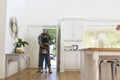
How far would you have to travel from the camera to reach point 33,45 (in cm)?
821

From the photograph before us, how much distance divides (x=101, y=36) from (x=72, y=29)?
161 cm

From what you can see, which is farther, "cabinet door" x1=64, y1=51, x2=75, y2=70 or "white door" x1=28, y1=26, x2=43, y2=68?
"white door" x1=28, y1=26, x2=43, y2=68

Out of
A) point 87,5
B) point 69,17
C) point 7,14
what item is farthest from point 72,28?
point 7,14

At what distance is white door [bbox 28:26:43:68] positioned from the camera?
8.17 m

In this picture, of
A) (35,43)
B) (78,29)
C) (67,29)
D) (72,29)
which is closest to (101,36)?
(78,29)

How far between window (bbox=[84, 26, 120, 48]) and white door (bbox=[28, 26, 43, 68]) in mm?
2208

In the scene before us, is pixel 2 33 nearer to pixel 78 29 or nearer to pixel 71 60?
pixel 71 60

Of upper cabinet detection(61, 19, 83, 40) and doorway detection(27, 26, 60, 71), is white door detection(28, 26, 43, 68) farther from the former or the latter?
upper cabinet detection(61, 19, 83, 40)

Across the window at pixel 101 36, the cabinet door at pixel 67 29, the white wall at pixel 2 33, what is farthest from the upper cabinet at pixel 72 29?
the white wall at pixel 2 33

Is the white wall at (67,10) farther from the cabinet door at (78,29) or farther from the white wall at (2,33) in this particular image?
the white wall at (2,33)

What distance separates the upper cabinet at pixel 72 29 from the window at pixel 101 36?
0.80 meters

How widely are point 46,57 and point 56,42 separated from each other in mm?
1557

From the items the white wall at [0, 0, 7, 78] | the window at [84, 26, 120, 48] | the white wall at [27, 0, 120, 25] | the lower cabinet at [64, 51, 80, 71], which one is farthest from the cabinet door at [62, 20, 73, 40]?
the white wall at [0, 0, 7, 78]

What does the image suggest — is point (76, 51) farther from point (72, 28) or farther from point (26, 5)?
point (26, 5)
